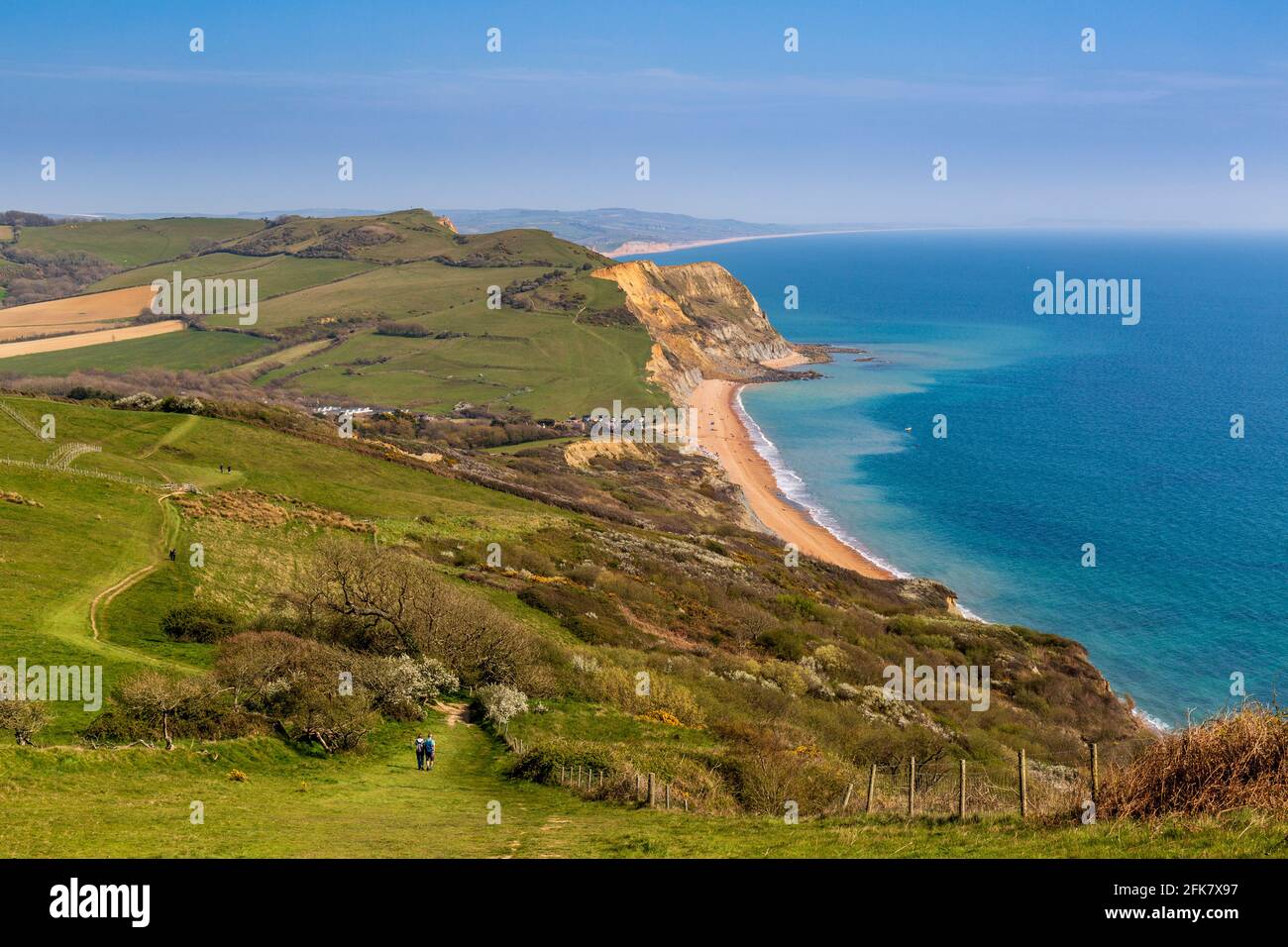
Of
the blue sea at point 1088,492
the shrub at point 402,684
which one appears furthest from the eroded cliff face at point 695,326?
the shrub at point 402,684

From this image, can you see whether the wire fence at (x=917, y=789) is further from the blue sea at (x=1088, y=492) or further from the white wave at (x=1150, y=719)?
the blue sea at (x=1088, y=492)

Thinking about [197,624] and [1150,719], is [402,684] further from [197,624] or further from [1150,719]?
[1150,719]

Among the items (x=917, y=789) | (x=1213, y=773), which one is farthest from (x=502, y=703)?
(x=1213, y=773)

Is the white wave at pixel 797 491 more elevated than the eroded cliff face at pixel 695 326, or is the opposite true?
the eroded cliff face at pixel 695 326

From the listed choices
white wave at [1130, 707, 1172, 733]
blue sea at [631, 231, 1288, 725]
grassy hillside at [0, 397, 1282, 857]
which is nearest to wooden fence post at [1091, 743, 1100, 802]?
grassy hillside at [0, 397, 1282, 857]

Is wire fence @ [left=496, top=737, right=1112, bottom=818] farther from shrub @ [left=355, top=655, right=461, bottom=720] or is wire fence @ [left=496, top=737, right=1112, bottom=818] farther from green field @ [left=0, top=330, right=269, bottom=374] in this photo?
green field @ [left=0, top=330, right=269, bottom=374]

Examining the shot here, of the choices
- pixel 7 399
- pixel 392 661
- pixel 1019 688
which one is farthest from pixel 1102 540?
pixel 7 399
